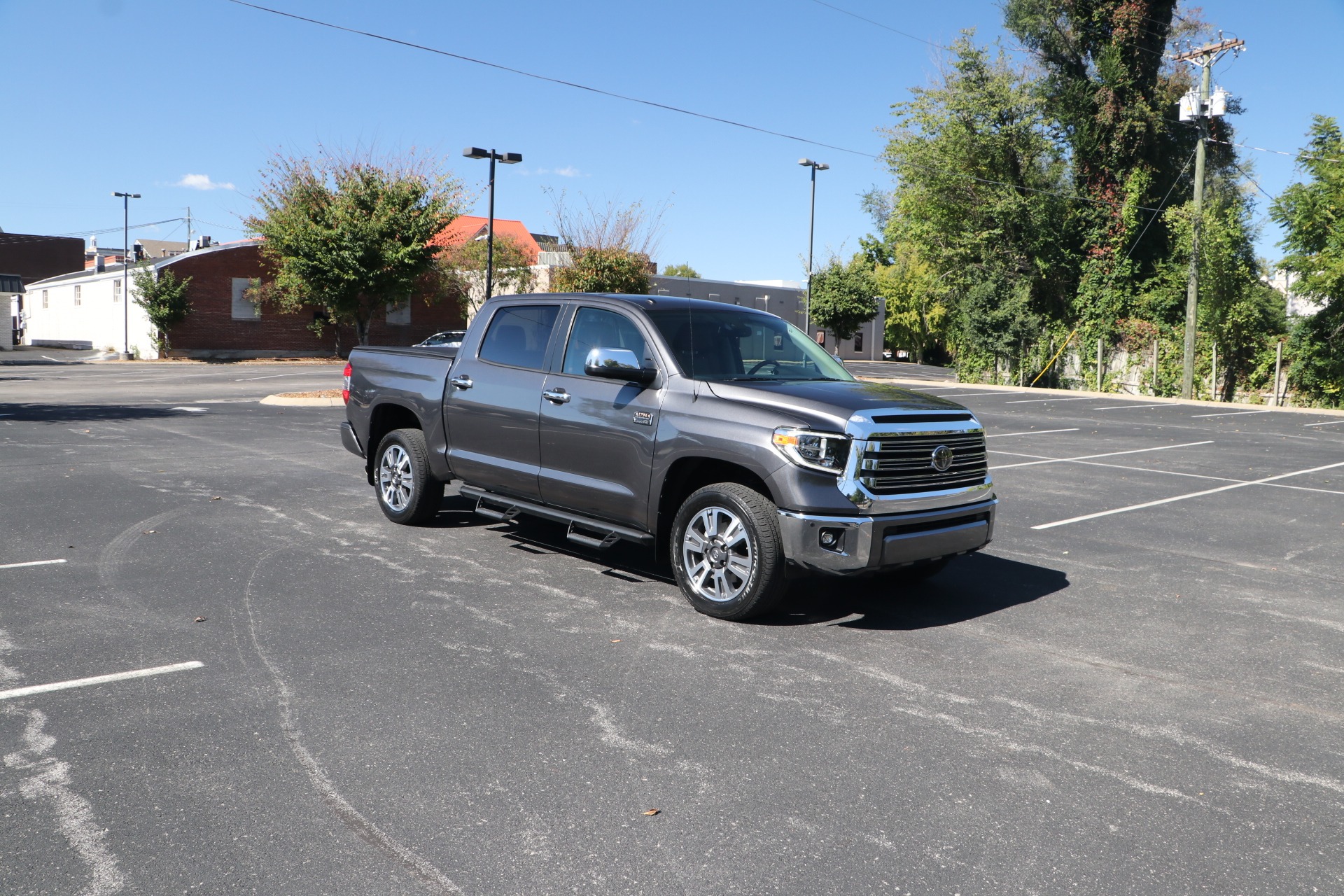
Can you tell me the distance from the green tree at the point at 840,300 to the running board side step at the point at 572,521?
153ft

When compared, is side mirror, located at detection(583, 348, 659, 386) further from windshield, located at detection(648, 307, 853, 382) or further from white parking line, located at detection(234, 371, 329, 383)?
white parking line, located at detection(234, 371, 329, 383)

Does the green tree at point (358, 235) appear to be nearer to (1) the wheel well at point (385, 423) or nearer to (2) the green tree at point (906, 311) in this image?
(1) the wheel well at point (385, 423)

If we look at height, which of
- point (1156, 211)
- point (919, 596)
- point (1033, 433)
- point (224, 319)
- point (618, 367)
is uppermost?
point (1156, 211)

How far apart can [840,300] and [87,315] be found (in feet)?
127

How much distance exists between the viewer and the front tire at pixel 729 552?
6.04 meters

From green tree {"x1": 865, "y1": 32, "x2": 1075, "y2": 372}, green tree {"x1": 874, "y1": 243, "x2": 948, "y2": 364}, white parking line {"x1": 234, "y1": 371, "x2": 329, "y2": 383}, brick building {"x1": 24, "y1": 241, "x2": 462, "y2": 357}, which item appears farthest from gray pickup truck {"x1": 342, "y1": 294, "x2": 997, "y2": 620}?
green tree {"x1": 874, "y1": 243, "x2": 948, "y2": 364}

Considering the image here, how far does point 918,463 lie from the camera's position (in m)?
6.22

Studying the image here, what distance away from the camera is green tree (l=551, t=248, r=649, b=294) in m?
38.2

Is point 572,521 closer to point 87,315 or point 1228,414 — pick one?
point 1228,414

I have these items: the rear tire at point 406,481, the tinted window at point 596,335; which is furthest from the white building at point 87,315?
the tinted window at point 596,335

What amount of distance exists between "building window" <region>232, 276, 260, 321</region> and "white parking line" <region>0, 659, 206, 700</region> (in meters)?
46.6

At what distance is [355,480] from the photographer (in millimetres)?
11383

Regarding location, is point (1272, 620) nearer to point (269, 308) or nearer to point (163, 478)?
point (163, 478)

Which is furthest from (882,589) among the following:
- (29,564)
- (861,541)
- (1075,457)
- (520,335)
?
(1075,457)
